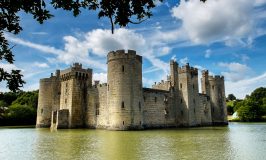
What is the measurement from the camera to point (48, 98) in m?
38.5

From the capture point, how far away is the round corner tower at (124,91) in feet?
93.6

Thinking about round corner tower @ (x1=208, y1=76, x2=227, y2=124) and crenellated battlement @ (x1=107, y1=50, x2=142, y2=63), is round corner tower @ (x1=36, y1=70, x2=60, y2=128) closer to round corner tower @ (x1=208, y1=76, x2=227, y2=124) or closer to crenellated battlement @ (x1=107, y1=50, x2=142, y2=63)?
crenellated battlement @ (x1=107, y1=50, x2=142, y2=63)

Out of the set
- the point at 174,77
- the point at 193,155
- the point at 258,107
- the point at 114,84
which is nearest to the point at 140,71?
the point at 114,84

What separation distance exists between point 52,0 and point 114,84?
24.6 m

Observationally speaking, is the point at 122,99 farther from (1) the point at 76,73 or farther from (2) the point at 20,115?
(2) the point at 20,115

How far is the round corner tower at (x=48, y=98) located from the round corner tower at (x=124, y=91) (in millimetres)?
11795

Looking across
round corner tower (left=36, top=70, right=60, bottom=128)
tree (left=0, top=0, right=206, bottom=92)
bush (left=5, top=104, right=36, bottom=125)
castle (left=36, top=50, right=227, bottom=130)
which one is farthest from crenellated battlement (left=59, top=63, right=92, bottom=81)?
tree (left=0, top=0, right=206, bottom=92)

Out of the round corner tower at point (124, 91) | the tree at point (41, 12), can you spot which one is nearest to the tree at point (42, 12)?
the tree at point (41, 12)

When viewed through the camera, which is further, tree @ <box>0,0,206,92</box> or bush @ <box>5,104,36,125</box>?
bush @ <box>5,104,36,125</box>

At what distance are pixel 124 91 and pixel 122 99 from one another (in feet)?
2.76

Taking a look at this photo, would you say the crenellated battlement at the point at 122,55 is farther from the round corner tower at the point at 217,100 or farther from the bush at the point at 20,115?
the bush at the point at 20,115

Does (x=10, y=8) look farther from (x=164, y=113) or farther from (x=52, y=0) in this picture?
(x=164, y=113)

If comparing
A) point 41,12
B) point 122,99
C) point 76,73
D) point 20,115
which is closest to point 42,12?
point 41,12

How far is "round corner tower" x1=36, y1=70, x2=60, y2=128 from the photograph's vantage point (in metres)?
38.2
